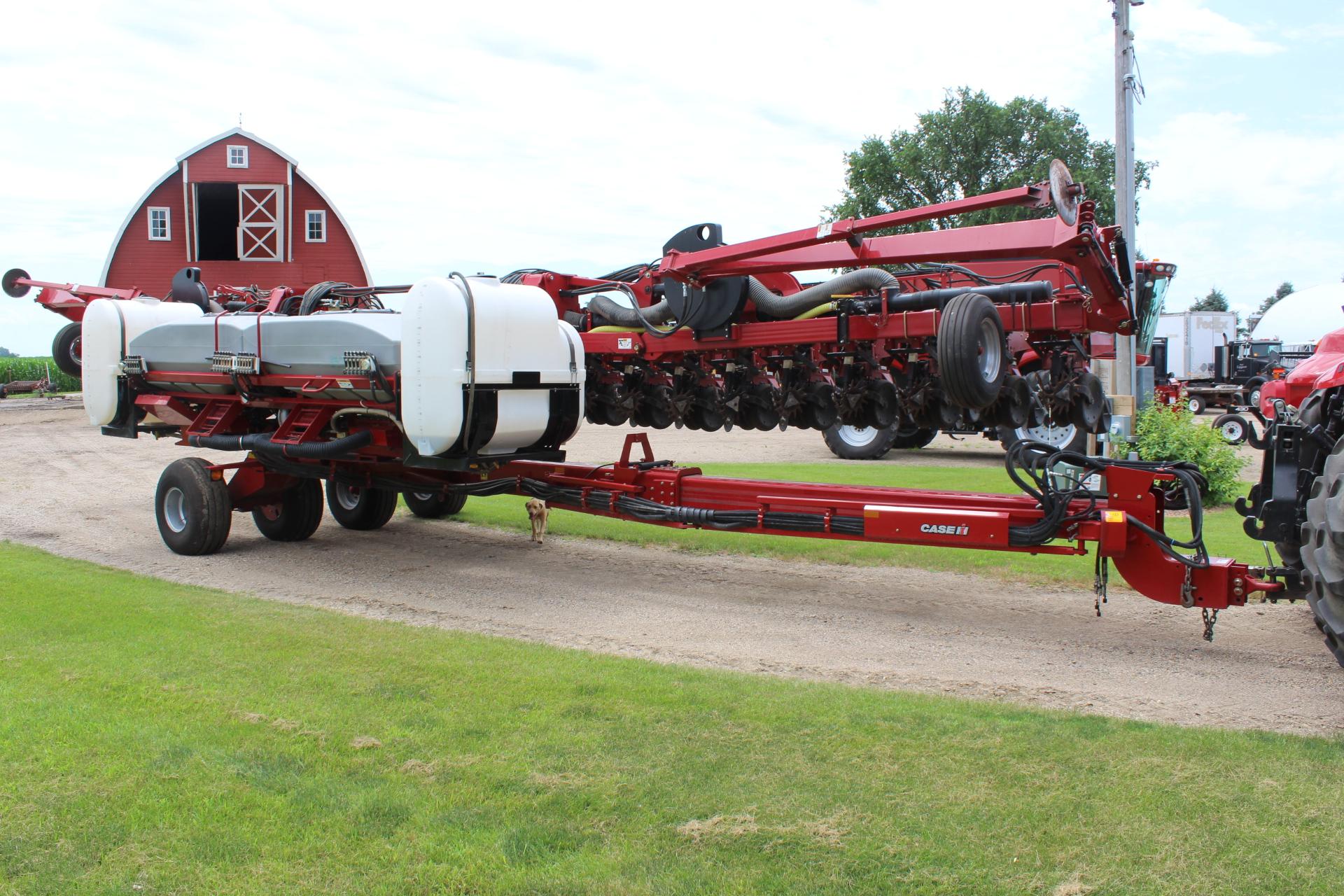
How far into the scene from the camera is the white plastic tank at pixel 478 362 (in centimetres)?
758

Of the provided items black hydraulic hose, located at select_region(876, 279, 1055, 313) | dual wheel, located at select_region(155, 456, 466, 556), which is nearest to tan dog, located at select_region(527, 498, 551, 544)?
dual wheel, located at select_region(155, 456, 466, 556)

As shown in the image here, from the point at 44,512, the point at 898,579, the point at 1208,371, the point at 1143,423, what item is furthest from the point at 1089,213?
the point at 1208,371

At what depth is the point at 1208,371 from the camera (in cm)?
3425

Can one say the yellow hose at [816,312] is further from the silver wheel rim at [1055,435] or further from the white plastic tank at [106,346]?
the silver wheel rim at [1055,435]

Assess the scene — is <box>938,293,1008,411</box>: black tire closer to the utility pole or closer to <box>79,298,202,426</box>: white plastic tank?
the utility pole

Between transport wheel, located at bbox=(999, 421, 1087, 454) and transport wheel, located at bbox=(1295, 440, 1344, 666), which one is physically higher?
transport wheel, located at bbox=(999, 421, 1087, 454)

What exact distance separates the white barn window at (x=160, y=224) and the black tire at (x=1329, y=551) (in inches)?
1171

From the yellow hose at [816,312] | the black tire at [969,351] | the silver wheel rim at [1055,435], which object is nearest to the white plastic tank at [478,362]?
the yellow hose at [816,312]

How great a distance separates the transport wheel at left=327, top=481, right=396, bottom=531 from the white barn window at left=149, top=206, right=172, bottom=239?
21.1m

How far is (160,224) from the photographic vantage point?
28.8 metres

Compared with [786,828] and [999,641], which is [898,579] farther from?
[786,828]

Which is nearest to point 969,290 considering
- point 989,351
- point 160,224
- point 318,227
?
point 989,351

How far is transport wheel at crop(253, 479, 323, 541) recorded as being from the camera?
411 inches

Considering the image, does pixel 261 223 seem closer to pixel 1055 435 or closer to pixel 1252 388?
pixel 1055 435
